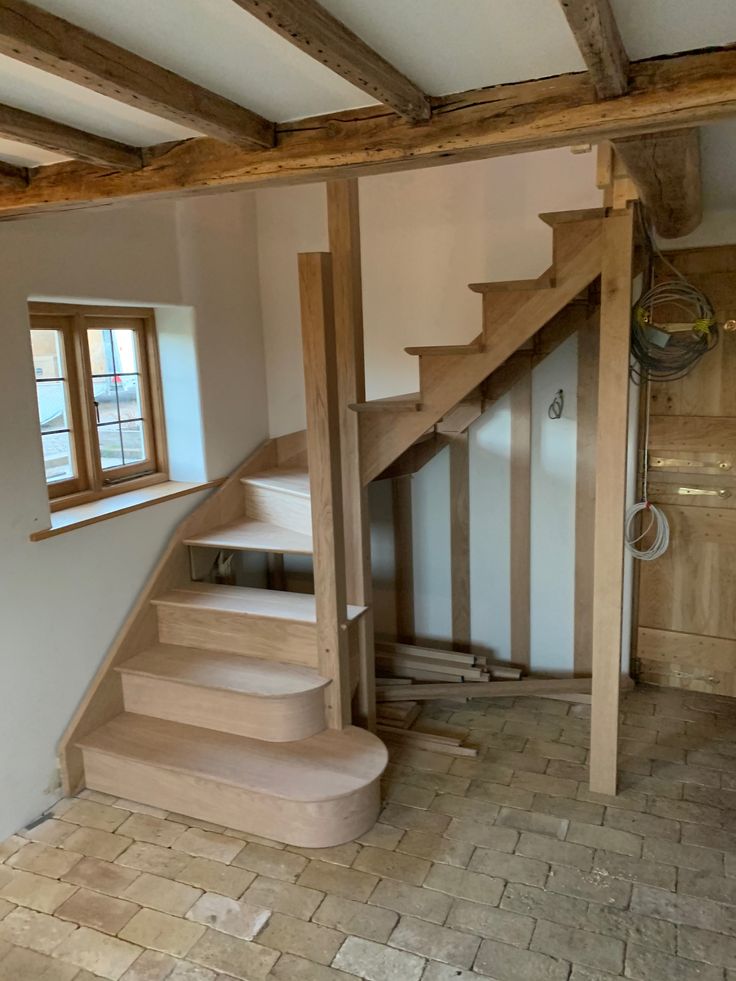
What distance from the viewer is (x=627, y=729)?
3.80m

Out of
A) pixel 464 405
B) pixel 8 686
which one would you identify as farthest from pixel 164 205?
pixel 8 686

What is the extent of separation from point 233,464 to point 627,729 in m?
2.56

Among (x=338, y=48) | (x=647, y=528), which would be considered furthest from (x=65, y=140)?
(x=647, y=528)

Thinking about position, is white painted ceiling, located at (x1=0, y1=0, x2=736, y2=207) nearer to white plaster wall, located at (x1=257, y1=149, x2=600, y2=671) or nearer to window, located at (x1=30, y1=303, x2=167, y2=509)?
window, located at (x1=30, y1=303, x2=167, y2=509)

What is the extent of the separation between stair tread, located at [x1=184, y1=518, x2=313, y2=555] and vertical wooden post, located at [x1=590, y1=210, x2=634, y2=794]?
1.32 meters

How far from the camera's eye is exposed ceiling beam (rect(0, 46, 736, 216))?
5.86ft

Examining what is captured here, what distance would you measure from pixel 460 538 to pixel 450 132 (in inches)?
109

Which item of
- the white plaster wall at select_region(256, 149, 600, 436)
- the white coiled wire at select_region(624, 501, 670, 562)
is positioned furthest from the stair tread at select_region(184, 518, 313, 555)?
the white coiled wire at select_region(624, 501, 670, 562)

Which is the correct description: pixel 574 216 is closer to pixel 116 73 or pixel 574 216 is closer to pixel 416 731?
pixel 116 73

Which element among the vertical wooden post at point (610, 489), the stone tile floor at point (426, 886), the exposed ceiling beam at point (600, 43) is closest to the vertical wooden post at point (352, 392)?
the stone tile floor at point (426, 886)

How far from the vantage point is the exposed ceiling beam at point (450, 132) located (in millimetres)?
1786

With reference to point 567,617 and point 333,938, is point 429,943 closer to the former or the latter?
point 333,938

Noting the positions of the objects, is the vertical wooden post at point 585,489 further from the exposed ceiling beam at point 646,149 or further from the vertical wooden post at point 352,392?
the vertical wooden post at point 352,392

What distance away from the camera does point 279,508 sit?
4191 millimetres
